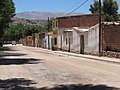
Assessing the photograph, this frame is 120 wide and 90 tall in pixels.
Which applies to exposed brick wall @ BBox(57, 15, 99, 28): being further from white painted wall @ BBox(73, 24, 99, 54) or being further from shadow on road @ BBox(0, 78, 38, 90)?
shadow on road @ BBox(0, 78, 38, 90)

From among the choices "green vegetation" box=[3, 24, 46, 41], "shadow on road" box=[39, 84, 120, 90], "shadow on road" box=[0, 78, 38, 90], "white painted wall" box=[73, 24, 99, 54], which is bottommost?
"shadow on road" box=[0, 78, 38, 90]

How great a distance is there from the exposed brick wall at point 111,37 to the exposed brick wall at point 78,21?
95.2ft

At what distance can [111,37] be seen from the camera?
127ft

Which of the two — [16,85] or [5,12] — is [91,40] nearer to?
[5,12]

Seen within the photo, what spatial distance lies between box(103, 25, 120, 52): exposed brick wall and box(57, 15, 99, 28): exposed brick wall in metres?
29.0

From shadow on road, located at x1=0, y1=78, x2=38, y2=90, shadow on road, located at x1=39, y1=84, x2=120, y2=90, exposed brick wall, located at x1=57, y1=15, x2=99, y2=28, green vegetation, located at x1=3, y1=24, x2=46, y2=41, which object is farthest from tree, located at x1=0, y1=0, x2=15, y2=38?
green vegetation, located at x1=3, y1=24, x2=46, y2=41

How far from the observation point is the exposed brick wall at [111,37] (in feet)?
120

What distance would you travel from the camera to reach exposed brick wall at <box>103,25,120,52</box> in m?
36.7

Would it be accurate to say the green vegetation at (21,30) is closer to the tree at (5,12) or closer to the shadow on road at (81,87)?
the tree at (5,12)

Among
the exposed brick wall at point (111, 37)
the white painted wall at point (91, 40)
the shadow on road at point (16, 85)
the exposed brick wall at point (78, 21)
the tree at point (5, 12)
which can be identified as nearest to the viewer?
the shadow on road at point (16, 85)

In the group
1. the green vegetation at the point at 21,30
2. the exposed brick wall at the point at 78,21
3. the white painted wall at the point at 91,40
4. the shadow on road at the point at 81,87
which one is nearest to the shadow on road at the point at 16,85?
Result: the shadow on road at the point at 81,87

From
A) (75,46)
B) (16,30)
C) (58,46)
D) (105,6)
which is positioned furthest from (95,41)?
(16,30)

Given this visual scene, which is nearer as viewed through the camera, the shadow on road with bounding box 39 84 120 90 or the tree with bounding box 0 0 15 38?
the shadow on road with bounding box 39 84 120 90

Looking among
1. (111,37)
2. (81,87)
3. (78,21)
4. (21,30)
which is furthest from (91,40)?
(21,30)
